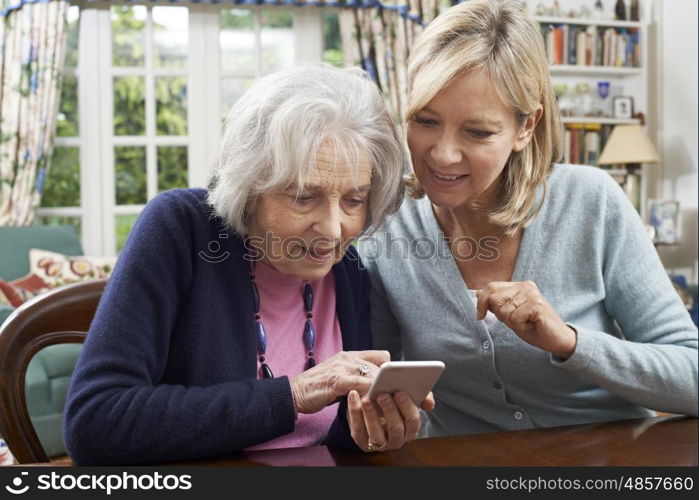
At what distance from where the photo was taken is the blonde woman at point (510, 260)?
0.90 meters

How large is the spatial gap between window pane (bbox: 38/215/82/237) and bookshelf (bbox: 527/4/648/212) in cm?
262

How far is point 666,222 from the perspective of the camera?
4008mm

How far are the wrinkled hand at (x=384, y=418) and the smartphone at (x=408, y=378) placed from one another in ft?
0.03

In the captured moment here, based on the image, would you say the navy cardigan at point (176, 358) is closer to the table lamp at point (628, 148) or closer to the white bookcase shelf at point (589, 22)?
the table lamp at point (628, 148)

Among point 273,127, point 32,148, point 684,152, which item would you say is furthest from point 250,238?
point 684,152

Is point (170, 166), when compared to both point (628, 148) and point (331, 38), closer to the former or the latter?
point (331, 38)

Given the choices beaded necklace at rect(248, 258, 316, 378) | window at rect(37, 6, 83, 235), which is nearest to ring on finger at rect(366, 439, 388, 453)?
beaded necklace at rect(248, 258, 316, 378)

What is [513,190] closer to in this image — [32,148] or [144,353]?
[144,353]

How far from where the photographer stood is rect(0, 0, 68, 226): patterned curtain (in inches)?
138

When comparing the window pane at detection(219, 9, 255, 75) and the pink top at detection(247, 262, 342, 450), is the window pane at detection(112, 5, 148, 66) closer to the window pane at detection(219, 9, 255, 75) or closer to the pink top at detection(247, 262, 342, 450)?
the window pane at detection(219, 9, 255, 75)

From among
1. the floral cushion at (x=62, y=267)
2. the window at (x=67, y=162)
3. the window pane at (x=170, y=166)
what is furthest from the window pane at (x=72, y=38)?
the floral cushion at (x=62, y=267)

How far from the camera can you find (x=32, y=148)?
3.54 m

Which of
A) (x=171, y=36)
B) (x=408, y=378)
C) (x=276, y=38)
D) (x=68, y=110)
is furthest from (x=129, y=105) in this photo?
(x=408, y=378)

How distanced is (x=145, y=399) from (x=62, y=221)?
3.28 m
